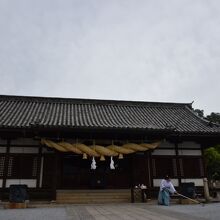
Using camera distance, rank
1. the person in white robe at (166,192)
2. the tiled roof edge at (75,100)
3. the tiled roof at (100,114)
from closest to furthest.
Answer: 1. the person in white robe at (166,192)
2. the tiled roof at (100,114)
3. the tiled roof edge at (75,100)

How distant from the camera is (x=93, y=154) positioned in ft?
47.9

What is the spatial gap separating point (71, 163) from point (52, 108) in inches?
219

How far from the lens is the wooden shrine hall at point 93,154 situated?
14484mm

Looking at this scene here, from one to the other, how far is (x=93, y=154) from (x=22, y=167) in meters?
4.02

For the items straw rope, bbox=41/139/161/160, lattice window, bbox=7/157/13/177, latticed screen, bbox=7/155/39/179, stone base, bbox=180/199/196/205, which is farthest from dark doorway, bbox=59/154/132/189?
stone base, bbox=180/199/196/205

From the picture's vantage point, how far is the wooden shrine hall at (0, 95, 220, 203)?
14484 millimetres

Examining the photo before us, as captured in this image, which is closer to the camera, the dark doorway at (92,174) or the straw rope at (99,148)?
the straw rope at (99,148)

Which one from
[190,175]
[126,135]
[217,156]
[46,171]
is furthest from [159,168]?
[217,156]

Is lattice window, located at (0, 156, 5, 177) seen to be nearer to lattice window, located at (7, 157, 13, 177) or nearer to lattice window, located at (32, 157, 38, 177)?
lattice window, located at (7, 157, 13, 177)

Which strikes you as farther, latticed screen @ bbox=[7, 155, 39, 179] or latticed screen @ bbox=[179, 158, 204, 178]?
latticed screen @ bbox=[179, 158, 204, 178]

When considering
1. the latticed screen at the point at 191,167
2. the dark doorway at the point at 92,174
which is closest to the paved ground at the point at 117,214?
the dark doorway at the point at 92,174

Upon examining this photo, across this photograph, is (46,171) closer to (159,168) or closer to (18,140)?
(18,140)

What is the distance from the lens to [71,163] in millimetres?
16297

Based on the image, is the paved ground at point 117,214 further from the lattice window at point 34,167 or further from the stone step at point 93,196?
the lattice window at point 34,167
